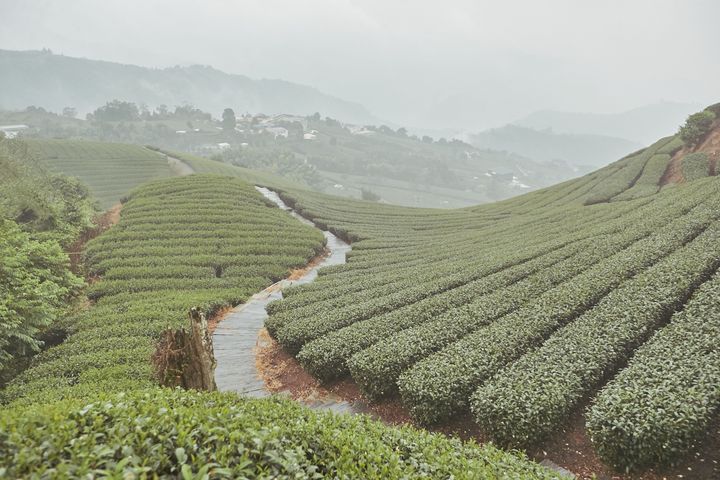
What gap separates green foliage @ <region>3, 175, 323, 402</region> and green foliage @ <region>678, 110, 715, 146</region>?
37397 mm

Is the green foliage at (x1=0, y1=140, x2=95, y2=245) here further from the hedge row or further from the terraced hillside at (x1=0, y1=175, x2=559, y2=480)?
the hedge row

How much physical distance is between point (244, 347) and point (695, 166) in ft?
129

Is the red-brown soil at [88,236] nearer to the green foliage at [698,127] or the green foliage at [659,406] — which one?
the green foliage at [659,406]

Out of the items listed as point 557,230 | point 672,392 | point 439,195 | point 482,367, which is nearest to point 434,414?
point 482,367

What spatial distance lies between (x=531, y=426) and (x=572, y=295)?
7220mm

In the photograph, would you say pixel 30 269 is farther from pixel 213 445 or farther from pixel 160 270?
pixel 213 445

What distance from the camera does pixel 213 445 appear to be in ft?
16.8

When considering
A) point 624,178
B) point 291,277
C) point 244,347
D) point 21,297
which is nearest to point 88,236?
point 291,277

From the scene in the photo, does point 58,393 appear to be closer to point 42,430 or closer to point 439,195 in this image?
point 42,430

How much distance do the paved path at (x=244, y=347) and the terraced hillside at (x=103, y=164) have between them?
47991 mm

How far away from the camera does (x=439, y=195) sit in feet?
608

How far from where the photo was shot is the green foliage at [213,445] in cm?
420

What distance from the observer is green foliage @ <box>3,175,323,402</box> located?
42.8 feet

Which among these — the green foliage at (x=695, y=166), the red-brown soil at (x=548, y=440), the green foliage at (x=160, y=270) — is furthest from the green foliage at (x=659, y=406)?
the green foliage at (x=695, y=166)
